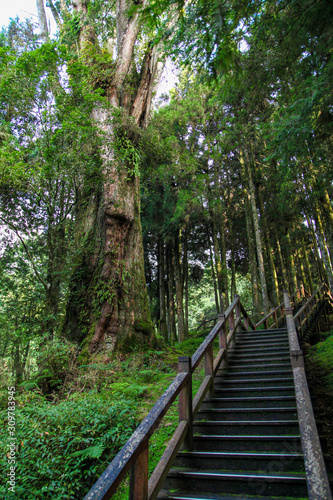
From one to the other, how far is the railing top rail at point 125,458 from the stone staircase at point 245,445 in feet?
2.79

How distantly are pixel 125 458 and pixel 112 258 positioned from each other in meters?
5.76

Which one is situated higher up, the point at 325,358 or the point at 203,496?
the point at 325,358

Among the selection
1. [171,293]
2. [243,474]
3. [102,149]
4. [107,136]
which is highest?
[107,136]

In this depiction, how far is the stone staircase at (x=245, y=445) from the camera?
114 inches

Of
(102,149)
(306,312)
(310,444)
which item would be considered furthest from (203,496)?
(306,312)

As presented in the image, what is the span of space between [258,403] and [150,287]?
624 inches

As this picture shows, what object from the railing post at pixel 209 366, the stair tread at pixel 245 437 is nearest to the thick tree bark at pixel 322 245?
the railing post at pixel 209 366

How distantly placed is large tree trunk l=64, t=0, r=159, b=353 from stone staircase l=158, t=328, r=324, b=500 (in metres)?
2.69

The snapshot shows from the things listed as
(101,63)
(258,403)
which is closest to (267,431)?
(258,403)

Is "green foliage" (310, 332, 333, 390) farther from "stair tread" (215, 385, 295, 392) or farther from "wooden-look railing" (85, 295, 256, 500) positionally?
"wooden-look railing" (85, 295, 256, 500)

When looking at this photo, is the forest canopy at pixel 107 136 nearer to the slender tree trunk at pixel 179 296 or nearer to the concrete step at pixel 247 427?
the concrete step at pixel 247 427

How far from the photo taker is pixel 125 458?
2176 mm

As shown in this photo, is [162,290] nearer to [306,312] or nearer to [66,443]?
[306,312]

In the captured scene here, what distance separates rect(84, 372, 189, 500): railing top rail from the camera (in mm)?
1873
